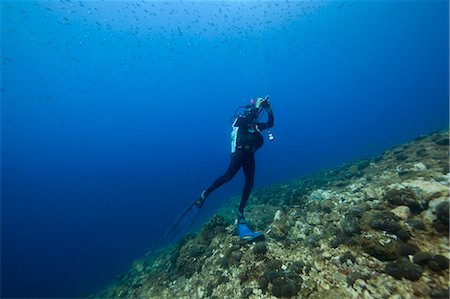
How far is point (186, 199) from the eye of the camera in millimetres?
43688

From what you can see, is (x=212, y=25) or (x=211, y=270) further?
(x=212, y=25)

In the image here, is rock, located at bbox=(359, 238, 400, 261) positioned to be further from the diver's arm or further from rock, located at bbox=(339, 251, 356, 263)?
the diver's arm

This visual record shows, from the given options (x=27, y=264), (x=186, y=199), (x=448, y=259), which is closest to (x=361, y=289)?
(x=448, y=259)

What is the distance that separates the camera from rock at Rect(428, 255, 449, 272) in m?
4.93

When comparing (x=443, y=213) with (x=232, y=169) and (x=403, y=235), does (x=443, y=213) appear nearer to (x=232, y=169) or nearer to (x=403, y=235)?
(x=403, y=235)

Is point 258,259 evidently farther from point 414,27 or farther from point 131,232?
point 414,27

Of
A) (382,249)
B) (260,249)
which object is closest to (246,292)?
(260,249)

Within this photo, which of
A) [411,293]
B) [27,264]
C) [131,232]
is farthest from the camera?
[27,264]

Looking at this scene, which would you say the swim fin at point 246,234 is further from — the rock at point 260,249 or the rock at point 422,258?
the rock at point 422,258

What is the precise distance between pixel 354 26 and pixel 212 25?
78.5m

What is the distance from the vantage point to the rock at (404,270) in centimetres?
497

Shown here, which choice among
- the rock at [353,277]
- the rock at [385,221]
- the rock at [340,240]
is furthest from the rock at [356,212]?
the rock at [353,277]

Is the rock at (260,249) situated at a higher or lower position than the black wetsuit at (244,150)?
lower

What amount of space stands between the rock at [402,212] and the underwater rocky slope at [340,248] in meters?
0.02
